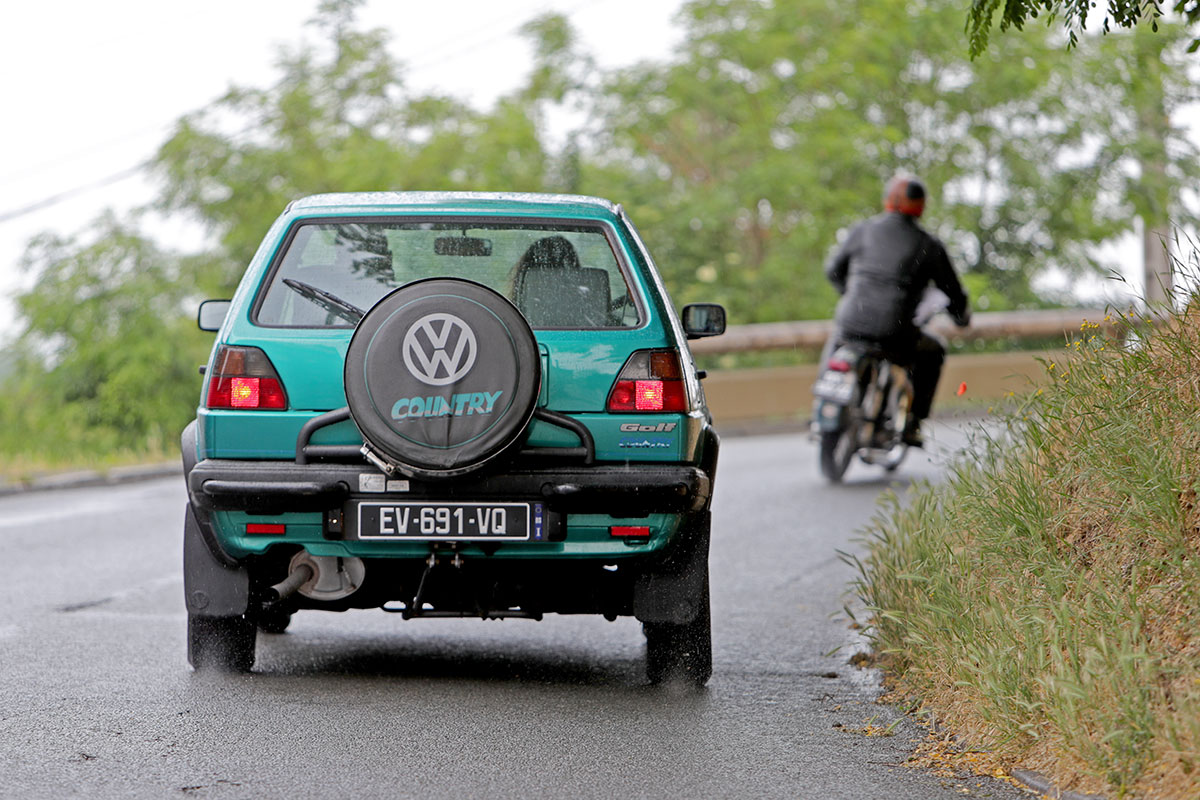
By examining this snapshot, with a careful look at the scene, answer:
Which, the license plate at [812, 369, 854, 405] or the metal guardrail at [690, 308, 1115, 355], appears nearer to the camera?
the license plate at [812, 369, 854, 405]

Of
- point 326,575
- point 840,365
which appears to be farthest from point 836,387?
point 326,575

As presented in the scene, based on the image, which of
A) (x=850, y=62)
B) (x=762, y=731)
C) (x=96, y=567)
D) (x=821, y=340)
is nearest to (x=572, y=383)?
(x=762, y=731)

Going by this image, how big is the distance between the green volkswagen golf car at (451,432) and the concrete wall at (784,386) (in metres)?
13.8

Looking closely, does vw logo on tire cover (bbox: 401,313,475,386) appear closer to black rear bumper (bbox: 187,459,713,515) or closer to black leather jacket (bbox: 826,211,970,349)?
black rear bumper (bbox: 187,459,713,515)

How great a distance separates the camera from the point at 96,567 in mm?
9188

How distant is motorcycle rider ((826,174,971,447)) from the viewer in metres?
11.5

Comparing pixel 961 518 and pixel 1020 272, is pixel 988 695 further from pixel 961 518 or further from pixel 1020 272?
pixel 1020 272

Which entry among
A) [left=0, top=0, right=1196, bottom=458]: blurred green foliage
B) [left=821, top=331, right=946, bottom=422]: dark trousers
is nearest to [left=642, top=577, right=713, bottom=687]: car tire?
[left=821, top=331, right=946, bottom=422]: dark trousers

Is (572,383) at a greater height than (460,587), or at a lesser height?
greater

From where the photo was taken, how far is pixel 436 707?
5.45 metres

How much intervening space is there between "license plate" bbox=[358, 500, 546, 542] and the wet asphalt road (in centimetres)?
57

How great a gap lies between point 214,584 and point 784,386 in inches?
597

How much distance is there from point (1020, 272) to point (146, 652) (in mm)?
26661

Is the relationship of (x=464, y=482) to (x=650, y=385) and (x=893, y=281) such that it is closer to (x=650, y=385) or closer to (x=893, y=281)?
(x=650, y=385)
